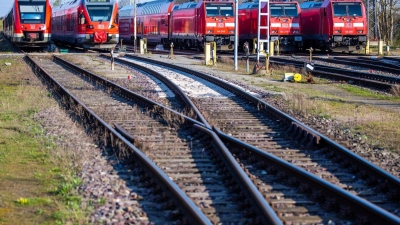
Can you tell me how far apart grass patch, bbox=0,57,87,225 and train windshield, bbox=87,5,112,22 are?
A: 2416 centimetres

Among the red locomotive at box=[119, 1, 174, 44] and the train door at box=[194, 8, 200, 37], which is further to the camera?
the red locomotive at box=[119, 1, 174, 44]

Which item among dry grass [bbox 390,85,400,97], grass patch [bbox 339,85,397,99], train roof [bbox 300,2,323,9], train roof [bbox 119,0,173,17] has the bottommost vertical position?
grass patch [bbox 339,85,397,99]

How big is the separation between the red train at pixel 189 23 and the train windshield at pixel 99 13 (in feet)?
17.1

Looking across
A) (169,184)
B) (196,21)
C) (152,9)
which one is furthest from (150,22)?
(169,184)

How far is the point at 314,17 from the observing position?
3975 cm

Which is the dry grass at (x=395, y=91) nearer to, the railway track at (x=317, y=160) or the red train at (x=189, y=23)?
the railway track at (x=317, y=160)

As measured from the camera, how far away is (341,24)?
1453 inches

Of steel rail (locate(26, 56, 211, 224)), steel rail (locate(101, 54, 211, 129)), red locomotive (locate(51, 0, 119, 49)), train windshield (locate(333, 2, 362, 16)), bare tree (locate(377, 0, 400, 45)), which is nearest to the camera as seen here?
steel rail (locate(26, 56, 211, 224))

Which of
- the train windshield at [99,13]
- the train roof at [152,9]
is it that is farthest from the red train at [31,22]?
the train roof at [152,9]

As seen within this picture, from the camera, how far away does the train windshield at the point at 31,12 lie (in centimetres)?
3809

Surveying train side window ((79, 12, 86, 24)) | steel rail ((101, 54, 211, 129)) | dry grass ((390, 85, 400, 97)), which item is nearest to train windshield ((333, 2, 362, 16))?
train side window ((79, 12, 86, 24))

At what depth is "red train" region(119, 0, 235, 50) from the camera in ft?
128

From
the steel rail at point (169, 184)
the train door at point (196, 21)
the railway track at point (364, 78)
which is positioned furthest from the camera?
the train door at point (196, 21)

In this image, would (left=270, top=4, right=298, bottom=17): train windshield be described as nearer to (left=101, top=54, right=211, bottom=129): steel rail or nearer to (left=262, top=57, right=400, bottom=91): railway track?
(left=262, top=57, right=400, bottom=91): railway track
